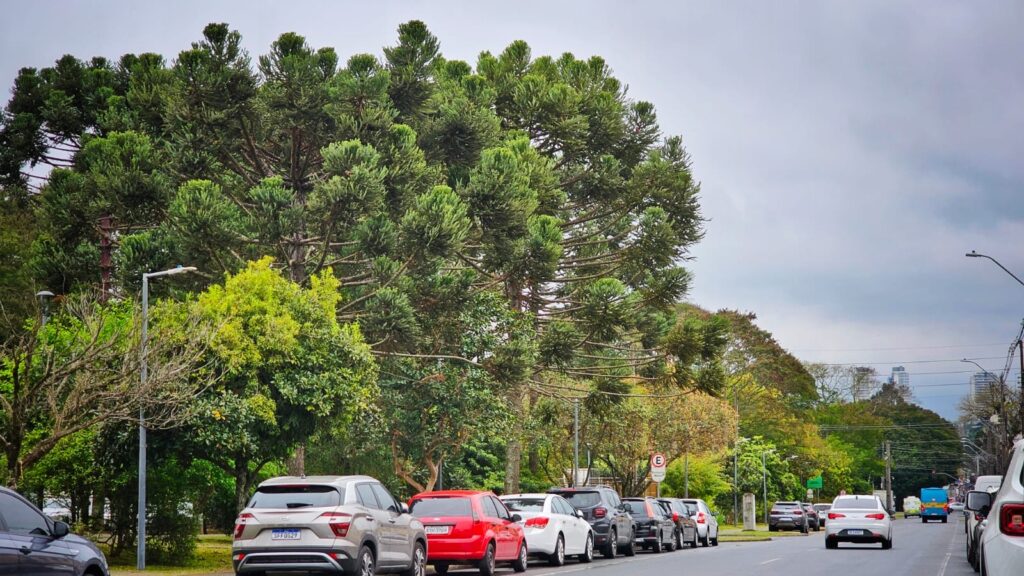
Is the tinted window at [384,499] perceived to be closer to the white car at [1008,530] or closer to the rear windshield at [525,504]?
the rear windshield at [525,504]

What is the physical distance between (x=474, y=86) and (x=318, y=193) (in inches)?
341

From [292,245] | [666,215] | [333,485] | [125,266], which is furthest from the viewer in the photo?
[666,215]

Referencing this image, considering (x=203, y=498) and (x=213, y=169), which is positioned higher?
(x=213, y=169)

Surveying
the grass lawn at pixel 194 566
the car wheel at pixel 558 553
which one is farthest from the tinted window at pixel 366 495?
the car wheel at pixel 558 553

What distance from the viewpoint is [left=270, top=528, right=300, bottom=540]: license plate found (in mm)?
16078

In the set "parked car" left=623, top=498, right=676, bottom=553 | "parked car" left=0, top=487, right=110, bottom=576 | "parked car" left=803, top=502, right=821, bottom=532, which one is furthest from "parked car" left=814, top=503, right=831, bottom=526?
"parked car" left=0, top=487, right=110, bottom=576

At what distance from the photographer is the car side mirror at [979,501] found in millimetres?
10927

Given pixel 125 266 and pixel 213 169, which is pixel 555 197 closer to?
pixel 213 169

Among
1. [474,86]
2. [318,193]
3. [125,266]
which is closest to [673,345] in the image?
[474,86]

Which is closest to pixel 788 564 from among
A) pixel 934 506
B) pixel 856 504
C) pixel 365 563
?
pixel 856 504

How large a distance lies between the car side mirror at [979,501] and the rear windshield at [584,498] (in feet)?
62.3

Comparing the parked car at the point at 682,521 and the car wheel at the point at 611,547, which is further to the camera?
the parked car at the point at 682,521

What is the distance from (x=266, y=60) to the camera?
3528cm

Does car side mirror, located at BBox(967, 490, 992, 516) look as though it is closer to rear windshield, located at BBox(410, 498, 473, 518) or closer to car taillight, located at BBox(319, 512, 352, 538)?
car taillight, located at BBox(319, 512, 352, 538)
